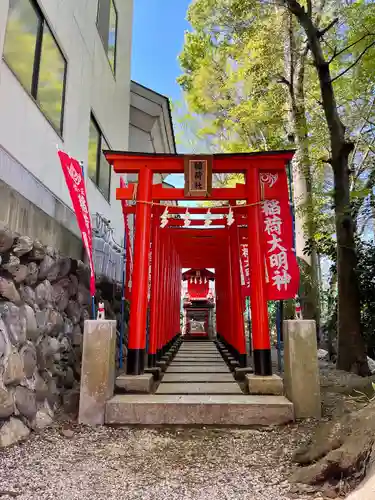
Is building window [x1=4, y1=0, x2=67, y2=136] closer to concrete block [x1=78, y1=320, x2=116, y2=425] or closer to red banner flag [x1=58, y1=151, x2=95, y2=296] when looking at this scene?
red banner flag [x1=58, y1=151, x2=95, y2=296]

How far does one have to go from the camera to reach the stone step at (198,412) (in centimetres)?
490

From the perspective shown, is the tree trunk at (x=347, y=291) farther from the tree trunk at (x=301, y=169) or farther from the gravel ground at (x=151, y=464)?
the gravel ground at (x=151, y=464)

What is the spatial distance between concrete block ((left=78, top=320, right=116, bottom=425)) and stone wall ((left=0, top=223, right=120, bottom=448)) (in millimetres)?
511

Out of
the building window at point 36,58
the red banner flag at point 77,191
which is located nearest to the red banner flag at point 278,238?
the red banner flag at point 77,191

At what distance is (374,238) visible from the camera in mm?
10102

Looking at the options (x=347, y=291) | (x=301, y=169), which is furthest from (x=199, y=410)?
(x=301, y=169)

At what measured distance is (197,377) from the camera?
730 cm

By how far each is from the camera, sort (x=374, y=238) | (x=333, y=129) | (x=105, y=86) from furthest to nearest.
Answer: (x=374, y=238) < (x=105, y=86) < (x=333, y=129)

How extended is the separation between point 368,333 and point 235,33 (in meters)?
10.6

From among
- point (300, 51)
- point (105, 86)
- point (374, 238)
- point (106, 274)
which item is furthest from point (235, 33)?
point (106, 274)

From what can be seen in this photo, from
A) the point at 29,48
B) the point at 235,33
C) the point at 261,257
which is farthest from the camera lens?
the point at 235,33

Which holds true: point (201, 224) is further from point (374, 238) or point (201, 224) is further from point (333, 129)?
point (374, 238)

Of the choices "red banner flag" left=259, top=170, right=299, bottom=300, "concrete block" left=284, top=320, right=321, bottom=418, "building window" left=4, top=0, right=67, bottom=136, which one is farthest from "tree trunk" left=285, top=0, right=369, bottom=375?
"building window" left=4, top=0, right=67, bottom=136

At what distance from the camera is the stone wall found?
4.16 meters
